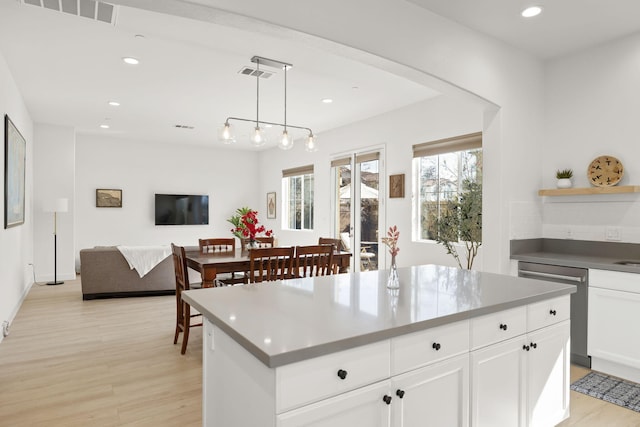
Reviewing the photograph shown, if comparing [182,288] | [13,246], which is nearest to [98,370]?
[182,288]

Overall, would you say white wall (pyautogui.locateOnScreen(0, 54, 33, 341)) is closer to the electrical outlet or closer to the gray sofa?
the gray sofa

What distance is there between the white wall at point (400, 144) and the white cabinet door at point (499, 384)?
268 cm

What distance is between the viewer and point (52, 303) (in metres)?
5.33

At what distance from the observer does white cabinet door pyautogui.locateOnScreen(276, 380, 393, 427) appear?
3.96ft

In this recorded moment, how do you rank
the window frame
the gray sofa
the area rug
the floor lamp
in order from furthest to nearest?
1. the window frame
2. the floor lamp
3. the gray sofa
4. the area rug

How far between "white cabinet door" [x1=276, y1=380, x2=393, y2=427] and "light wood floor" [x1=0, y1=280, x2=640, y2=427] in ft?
4.71

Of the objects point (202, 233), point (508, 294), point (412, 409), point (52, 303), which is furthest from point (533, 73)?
point (202, 233)

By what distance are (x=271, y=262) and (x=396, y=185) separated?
2621mm

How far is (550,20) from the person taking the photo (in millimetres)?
3039

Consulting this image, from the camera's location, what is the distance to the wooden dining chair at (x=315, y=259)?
3.63 m

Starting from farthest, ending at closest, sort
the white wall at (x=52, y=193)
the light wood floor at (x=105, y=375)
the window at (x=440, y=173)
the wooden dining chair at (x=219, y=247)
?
the white wall at (x=52, y=193), the window at (x=440, y=173), the wooden dining chair at (x=219, y=247), the light wood floor at (x=105, y=375)

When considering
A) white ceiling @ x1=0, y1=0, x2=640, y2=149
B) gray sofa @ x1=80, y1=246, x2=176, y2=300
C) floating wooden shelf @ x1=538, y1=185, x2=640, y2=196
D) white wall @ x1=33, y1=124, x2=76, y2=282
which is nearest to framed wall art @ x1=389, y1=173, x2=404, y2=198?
white ceiling @ x1=0, y1=0, x2=640, y2=149

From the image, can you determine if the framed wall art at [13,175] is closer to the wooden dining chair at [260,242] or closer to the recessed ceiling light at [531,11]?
the wooden dining chair at [260,242]

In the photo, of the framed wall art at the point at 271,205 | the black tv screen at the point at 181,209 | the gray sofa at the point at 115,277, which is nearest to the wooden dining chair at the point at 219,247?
the gray sofa at the point at 115,277
